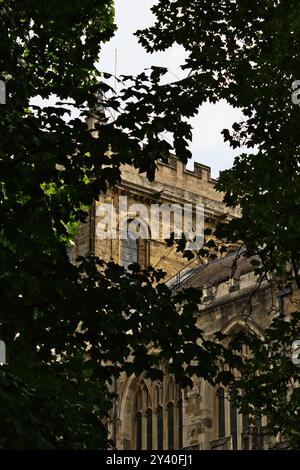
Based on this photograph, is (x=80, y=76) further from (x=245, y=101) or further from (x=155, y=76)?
(x=245, y=101)

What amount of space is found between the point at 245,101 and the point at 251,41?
1.57m

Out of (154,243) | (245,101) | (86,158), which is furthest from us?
(154,243)

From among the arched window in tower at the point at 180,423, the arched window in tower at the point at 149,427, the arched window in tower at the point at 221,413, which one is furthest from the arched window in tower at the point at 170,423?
the arched window in tower at the point at 221,413

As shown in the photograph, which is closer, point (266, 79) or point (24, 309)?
point (24, 309)

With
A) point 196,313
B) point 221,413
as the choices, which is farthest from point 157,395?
point 196,313

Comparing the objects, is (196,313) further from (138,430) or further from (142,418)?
(138,430)

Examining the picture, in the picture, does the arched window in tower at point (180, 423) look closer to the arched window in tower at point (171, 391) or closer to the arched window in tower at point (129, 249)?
the arched window in tower at point (171, 391)

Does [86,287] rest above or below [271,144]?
below

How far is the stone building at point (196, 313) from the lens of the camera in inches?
1212

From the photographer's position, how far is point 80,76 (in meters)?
11.3

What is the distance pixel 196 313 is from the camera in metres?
29.7

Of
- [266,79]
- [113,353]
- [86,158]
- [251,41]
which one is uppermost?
[251,41]

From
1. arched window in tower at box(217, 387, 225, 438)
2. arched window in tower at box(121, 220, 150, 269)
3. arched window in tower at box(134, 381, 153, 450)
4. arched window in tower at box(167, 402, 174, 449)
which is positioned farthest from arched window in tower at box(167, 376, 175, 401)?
arched window in tower at box(121, 220, 150, 269)
